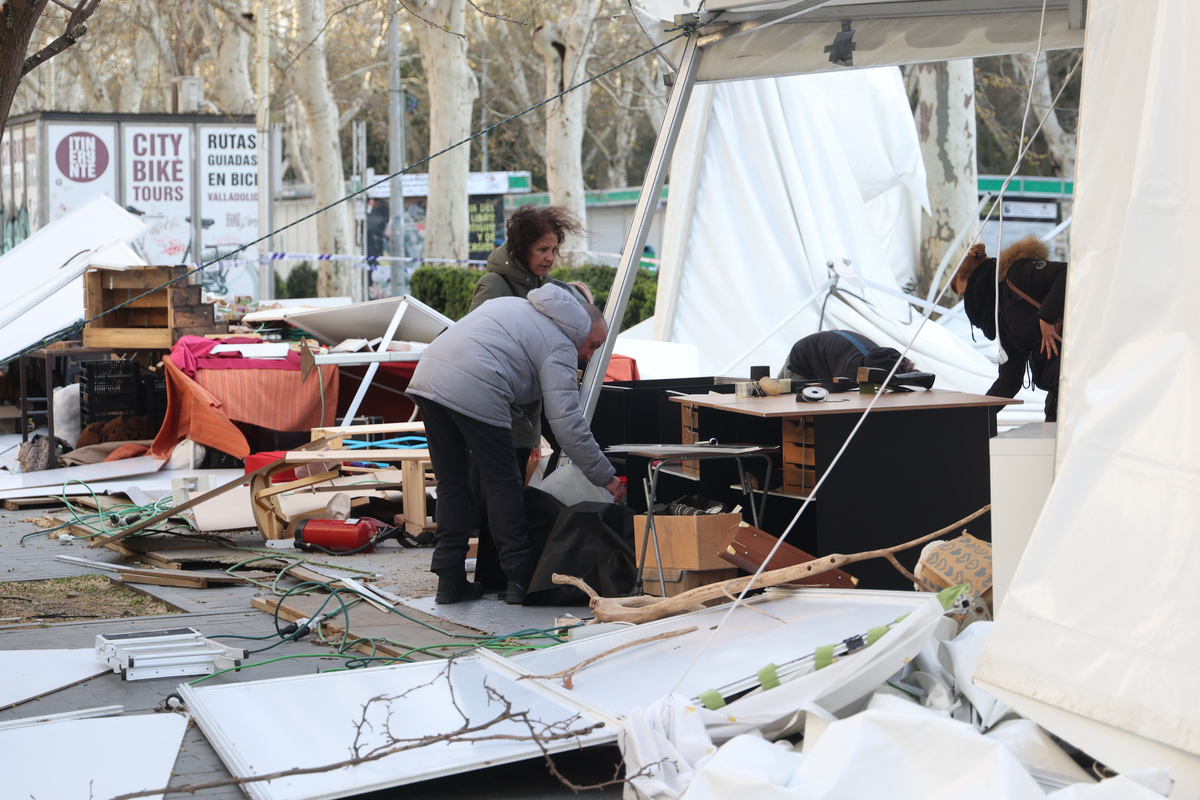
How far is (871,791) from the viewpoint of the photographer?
2.96 m

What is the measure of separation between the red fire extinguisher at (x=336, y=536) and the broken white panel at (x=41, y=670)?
8.10 ft

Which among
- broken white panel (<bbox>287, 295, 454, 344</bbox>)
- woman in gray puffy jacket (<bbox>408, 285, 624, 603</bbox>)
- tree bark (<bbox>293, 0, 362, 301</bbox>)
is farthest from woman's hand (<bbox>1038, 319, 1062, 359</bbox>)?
tree bark (<bbox>293, 0, 362, 301</bbox>)

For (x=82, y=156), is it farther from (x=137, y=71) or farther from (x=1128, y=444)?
(x=1128, y=444)

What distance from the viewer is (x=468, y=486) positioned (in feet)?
19.8

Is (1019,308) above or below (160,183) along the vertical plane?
below

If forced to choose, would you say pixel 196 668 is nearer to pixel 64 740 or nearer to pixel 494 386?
pixel 64 740

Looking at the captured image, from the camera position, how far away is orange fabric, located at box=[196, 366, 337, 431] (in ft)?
32.7

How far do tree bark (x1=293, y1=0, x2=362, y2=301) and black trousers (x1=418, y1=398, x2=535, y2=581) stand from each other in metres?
18.2

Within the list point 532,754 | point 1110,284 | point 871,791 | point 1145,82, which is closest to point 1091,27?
point 1145,82

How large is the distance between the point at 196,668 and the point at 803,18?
4.16 metres

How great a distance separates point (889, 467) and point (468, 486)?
1.86 m

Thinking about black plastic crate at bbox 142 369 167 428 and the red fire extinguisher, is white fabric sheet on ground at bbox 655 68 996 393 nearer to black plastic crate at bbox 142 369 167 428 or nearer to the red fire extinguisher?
black plastic crate at bbox 142 369 167 428

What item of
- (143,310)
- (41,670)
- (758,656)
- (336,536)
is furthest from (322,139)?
(758,656)

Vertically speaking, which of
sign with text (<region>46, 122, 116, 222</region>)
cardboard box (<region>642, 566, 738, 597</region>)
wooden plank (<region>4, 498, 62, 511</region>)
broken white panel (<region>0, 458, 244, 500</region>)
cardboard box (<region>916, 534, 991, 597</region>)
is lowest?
wooden plank (<region>4, 498, 62, 511</region>)
